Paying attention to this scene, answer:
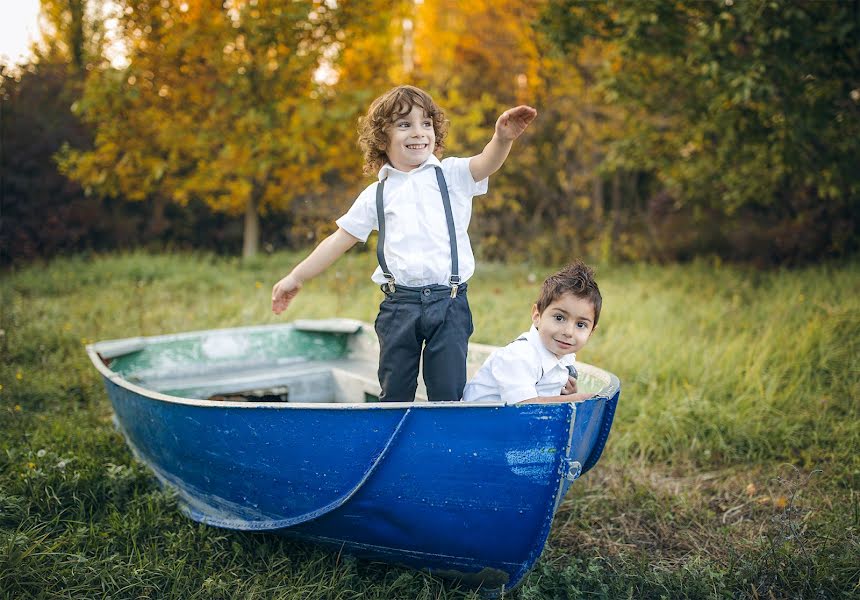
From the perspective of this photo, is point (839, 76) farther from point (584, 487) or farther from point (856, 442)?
point (584, 487)

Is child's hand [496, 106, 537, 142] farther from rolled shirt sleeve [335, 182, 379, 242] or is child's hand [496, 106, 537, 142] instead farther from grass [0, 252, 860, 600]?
grass [0, 252, 860, 600]

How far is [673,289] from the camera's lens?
8445mm

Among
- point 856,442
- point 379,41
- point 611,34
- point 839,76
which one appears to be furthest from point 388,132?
point 379,41

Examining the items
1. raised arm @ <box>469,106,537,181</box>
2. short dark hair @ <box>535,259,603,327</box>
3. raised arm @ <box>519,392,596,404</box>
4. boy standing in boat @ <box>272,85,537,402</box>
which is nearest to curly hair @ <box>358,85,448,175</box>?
boy standing in boat @ <box>272,85,537,402</box>

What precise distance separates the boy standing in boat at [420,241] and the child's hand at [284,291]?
1.27 feet

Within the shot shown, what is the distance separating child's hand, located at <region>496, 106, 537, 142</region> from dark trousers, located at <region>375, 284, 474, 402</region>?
2.05ft

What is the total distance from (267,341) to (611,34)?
4.81 meters

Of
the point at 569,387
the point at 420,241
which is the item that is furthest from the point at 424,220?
the point at 569,387

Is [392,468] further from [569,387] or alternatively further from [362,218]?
[362,218]

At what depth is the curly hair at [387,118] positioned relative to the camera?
2957mm

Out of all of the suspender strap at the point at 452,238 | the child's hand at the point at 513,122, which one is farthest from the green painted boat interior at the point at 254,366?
the child's hand at the point at 513,122

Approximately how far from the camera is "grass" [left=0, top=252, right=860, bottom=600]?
289 cm

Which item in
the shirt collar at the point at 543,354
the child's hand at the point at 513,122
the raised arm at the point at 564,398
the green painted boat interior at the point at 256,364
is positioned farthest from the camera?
the green painted boat interior at the point at 256,364

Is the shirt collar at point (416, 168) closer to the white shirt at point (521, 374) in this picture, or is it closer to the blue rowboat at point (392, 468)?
the white shirt at point (521, 374)
